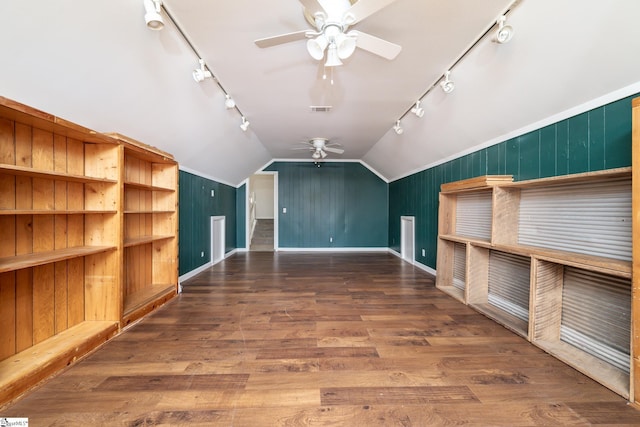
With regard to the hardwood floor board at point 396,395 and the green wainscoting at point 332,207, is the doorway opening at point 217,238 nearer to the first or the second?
the green wainscoting at point 332,207

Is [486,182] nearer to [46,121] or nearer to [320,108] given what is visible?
[320,108]

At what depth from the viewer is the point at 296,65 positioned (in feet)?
8.28

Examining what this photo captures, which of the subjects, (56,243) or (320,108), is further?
(320,108)

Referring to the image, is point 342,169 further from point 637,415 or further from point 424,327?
point 637,415

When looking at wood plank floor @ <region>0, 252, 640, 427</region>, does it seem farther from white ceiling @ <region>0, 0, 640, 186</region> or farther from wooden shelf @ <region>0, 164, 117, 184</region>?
white ceiling @ <region>0, 0, 640, 186</region>

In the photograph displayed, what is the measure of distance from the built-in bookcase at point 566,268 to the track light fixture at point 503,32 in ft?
3.50

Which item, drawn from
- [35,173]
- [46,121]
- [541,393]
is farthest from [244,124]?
[541,393]

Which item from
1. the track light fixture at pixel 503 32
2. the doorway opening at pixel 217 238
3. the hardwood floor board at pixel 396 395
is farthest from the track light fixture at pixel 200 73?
the doorway opening at pixel 217 238

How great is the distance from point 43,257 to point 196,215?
9.36 ft

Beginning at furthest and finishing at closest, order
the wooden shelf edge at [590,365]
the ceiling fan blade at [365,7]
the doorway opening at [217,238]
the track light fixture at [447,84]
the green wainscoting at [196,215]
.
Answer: the doorway opening at [217,238] < the green wainscoting at [196,215] < the track light fixture at [447,84] < the wooden shelf edge at [590,365] < the ceiling fan blade at [365,7]

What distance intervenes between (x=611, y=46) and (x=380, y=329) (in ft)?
8.49

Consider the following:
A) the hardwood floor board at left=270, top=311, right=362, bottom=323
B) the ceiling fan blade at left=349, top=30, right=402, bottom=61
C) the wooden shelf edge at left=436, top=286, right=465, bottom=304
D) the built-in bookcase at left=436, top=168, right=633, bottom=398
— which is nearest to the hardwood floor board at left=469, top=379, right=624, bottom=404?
the built-in bookcase at left=436, top=168, right=633, bottom=398

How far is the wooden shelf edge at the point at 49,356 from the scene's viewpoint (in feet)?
4.96

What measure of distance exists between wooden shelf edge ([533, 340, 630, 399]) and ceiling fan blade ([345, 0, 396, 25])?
2.64 m
